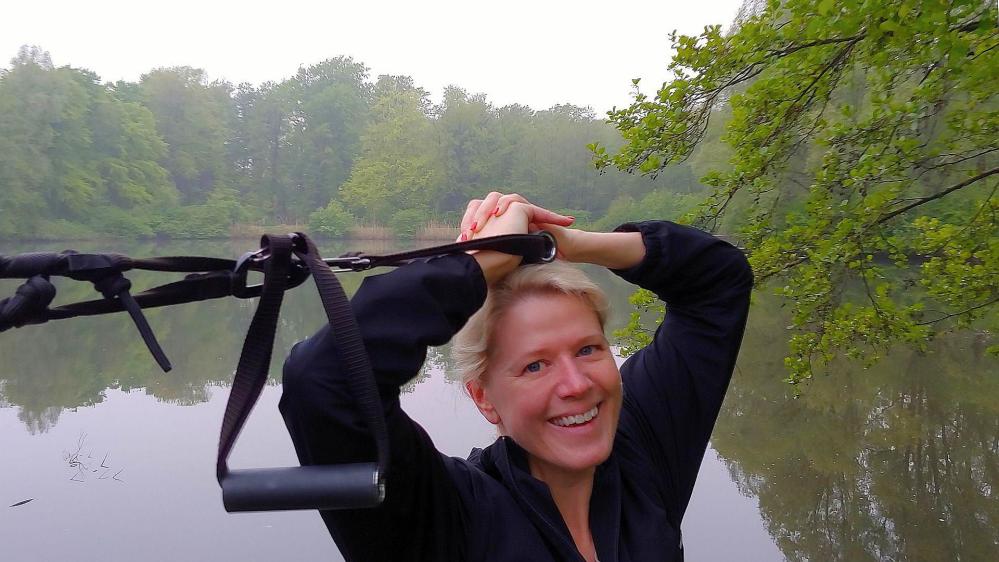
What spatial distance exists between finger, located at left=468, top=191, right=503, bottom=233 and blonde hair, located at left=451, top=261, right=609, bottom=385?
14 centimetres

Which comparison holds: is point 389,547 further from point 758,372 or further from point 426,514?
point 758,372

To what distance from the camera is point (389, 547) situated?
1331 mm

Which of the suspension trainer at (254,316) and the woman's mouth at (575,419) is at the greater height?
the suspension trainer at (254,316)

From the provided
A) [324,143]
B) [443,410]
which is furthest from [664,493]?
[324,143]

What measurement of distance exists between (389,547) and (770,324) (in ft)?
54.8

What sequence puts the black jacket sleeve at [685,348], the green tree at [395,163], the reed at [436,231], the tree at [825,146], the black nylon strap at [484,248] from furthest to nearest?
the green tree at [395,163]
the reed at [436,231]
the tree at [825,146]
the black jacket sleeve at [685,348]
the black nylon strap at [484,248]

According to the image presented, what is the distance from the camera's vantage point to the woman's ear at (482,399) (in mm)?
1737

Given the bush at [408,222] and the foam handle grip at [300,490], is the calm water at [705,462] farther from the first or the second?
the bush at [408,222]

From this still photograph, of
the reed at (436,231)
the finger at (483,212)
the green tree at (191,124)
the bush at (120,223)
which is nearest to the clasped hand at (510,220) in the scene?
the finger at (483,212)

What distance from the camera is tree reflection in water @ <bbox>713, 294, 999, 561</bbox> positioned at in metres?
6.80

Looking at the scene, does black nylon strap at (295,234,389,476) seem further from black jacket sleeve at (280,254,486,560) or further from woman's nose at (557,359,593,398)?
woman's nose at (557,359,593,398)

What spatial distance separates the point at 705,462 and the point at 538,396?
7.67 metres

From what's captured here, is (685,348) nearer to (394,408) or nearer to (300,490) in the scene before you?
(394,408)

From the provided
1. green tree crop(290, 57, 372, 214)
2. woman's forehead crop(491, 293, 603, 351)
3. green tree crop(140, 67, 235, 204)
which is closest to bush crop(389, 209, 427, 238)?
green tree crop(290, 57, 372, 214)
